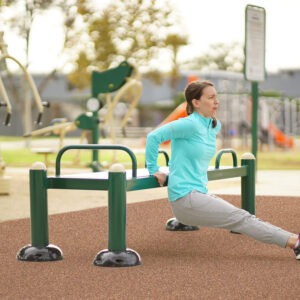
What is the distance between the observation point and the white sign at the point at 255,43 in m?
12.8

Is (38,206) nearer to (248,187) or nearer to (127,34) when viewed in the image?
(248,187)

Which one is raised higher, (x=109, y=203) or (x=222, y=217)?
(x=109, y=203)

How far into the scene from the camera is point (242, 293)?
443 centimetres

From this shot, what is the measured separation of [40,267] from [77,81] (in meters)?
32.0

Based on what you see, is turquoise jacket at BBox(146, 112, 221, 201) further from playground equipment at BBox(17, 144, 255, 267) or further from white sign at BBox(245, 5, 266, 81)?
white sign at BBox(245, 5, 266, 81)

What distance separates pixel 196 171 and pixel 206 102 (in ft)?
1.59

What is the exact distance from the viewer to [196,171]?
571 centimetres

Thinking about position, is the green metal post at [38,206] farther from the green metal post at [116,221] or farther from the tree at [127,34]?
the tree at [127,34]

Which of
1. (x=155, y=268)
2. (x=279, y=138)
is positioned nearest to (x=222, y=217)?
(x=155, y=268)

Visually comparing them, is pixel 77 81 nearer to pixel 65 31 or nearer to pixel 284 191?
pixel 65 31

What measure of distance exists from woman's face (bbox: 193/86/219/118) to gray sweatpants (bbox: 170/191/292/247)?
22.4 inches

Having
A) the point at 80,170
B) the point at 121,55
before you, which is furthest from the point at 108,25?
the point at 80,170

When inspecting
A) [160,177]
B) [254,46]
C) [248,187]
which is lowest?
[248,187]

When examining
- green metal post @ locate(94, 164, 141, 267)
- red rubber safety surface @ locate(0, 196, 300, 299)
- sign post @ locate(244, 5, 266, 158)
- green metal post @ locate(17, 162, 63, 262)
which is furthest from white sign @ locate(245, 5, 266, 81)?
green metal post @ locate(94, 164, 141, 267)
